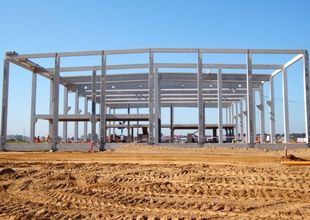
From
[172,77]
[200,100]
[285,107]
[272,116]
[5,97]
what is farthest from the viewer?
[272,116]

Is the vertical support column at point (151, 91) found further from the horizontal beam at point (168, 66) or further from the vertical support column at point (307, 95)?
the vertical support column at point (307, 95)

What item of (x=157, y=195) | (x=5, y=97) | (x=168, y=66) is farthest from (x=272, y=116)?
(x=157, y=195)

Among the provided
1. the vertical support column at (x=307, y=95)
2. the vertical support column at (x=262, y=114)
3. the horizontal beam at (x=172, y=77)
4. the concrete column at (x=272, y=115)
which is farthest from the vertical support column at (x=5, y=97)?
the vertical support column at (x=307, y=95)

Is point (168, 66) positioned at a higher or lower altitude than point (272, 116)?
higher

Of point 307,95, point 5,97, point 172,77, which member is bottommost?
point 307,95

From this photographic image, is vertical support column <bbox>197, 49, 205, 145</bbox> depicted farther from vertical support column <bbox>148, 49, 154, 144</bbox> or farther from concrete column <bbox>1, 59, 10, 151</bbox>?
concrete column <bbox>1, 59, 10, 151</bbox>

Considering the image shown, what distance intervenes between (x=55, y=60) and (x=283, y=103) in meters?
23.8

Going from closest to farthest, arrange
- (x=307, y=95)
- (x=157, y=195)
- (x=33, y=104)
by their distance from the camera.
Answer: (x=157, y=195)
(x=307, y=95)
(x=33, y=104)

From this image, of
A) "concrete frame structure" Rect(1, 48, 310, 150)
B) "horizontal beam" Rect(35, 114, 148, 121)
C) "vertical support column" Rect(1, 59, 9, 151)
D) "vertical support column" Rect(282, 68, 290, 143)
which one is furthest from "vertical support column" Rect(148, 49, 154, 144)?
"vertical support column" Rect(1, 59, 9, 151)

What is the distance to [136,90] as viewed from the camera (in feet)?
137

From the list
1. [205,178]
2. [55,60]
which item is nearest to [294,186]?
[205,178]

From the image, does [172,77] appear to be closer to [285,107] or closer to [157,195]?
[285,107]

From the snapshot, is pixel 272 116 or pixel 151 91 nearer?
pixel 151 91

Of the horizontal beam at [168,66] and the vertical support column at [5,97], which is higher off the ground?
the horizontal beam at [168,66]
